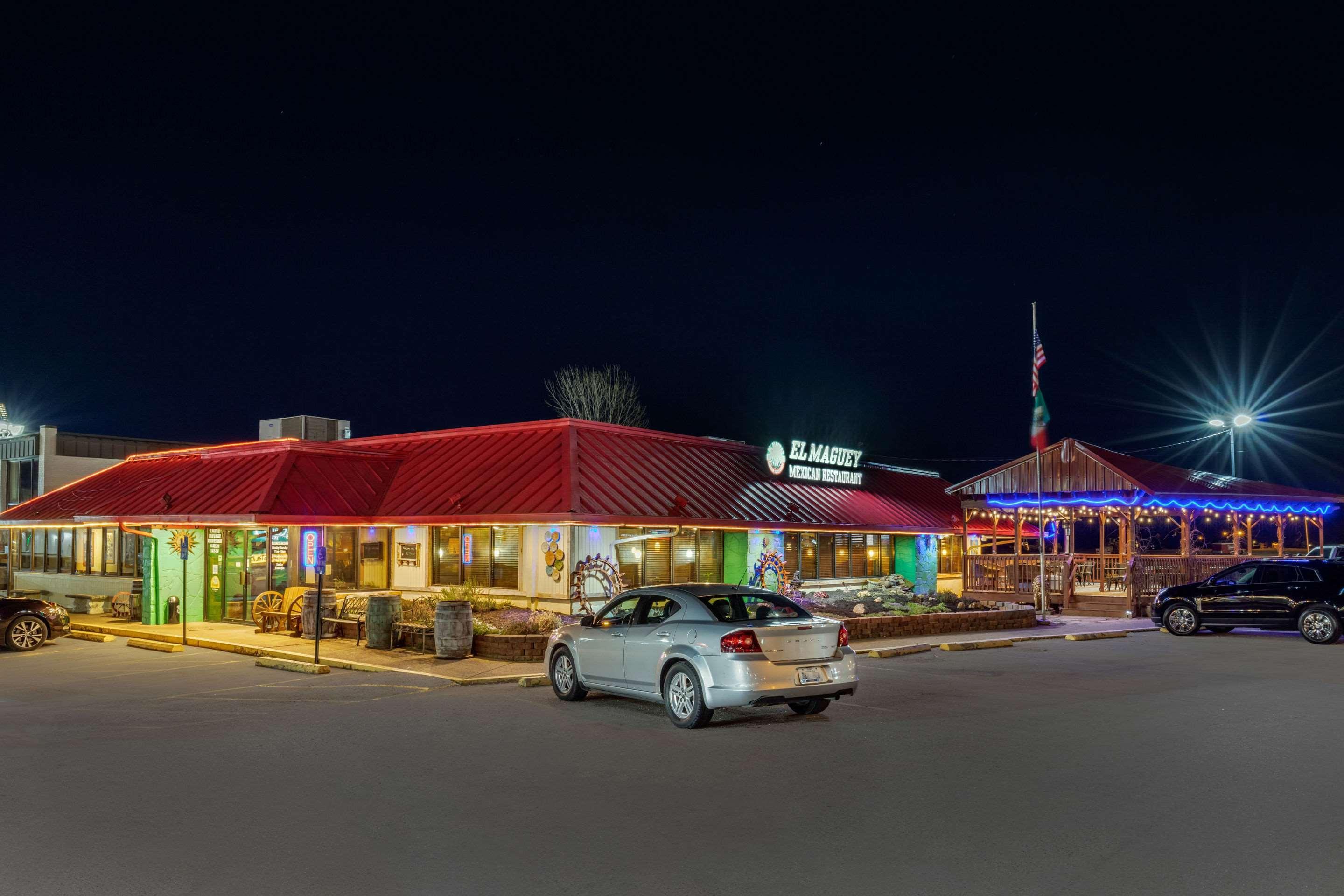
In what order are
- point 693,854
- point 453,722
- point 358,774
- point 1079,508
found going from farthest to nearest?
point 1079,508 → point 453,722 → point 358,774 → point 693,854

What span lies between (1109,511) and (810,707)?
85.8 ft

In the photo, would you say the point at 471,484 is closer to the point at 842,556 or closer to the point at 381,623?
the point at 381,623

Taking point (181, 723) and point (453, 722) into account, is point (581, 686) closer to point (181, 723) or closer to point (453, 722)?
point (453, 722)

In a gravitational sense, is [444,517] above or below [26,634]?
above

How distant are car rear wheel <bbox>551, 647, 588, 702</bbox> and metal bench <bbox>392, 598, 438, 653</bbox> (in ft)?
18.2

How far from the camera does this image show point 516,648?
18.3 metres

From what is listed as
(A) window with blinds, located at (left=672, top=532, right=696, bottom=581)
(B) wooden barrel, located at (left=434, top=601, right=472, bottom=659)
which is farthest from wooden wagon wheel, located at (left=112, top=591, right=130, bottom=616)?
(A) window with blinds, located at (left=672, top=532, right=696, bottom=581)

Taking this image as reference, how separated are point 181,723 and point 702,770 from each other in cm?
652

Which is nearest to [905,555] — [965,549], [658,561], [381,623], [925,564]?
[925,564]

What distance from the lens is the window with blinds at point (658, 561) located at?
2528cm

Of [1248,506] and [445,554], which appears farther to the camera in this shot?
[1248,506]

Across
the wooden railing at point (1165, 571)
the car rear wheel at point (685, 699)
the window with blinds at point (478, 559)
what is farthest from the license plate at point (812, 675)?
the wooden railing at point (1165, 571)

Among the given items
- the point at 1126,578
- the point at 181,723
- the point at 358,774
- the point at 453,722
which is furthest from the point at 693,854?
the point at 1126,578

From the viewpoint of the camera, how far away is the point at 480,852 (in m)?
6.90
